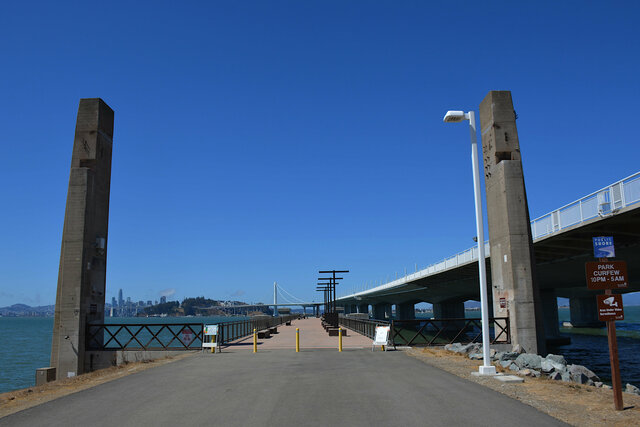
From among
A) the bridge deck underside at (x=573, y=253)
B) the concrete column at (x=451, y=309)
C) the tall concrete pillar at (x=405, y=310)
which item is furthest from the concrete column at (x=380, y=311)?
the bridge deck underside at (x=573, y=253)

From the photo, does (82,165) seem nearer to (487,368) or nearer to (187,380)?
(187,380)

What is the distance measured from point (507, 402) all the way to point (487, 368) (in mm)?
4427

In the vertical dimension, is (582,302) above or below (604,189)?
below

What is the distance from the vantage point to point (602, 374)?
95.2 ft

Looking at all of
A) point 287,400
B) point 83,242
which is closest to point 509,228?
point 287,400

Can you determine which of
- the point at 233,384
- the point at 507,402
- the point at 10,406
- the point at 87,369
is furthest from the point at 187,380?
the point at 87,369

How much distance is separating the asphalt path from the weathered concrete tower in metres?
11.4

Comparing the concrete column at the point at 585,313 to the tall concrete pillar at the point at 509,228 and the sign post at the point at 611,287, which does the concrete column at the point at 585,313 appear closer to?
the tall concrete pillar at the point at 509,228

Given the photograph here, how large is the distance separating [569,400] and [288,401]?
6.33 meters

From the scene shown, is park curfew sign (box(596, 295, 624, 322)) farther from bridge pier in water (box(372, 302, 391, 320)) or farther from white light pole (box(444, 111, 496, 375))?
bridge pier in water (box(372, 302, 391, 320))

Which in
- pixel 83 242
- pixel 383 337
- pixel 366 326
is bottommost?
pixel 366 326

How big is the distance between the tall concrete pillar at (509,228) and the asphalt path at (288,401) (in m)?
9.65

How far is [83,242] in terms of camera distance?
86.9ft

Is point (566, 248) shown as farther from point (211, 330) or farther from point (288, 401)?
point (288, 401)
